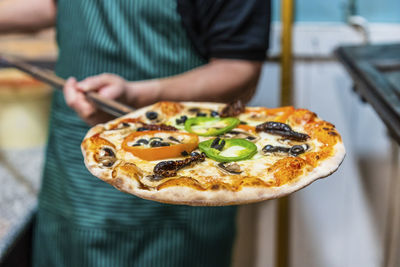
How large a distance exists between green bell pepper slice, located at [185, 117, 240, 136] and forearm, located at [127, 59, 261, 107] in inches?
10.1

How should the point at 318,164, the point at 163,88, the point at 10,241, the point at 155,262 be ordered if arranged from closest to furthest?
the point at 318,164
the point at 163,88
the point at 155,262
the point at 10,241

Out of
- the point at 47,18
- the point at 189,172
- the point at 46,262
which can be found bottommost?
the point at 46,262

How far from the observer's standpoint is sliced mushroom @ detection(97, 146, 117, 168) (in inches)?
31.6

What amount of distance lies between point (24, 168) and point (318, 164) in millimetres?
1461

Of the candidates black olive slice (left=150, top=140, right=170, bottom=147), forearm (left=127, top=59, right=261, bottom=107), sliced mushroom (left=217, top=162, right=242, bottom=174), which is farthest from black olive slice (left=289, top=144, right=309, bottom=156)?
forearm (left=127, top=59, right=261, bottom=107)

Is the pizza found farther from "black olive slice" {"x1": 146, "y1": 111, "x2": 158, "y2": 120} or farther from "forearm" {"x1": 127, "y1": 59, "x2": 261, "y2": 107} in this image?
"forearm" {"x1": 127, "y1": 59, "x2": 261, "y2": 107}

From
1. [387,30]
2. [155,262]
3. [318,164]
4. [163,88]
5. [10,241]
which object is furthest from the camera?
[387,30]

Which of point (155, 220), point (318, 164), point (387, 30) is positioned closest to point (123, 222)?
point (155, 220)

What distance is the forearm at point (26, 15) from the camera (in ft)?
4.93

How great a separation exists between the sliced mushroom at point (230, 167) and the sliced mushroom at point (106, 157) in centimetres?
20

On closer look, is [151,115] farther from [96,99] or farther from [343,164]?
[343,164]

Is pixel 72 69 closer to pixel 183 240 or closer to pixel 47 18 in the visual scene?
pixel 47 18

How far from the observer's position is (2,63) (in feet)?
4.36

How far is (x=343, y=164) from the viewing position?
6.38 feet
